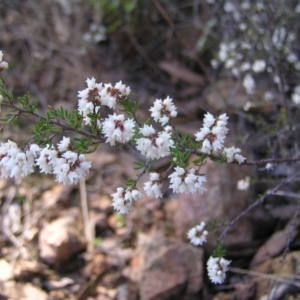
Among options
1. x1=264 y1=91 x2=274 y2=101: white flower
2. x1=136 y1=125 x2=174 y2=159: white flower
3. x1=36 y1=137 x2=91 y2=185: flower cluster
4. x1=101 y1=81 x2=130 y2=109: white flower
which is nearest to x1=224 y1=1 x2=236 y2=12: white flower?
x1=264 y1=91 x2=274 y2=101: white flower

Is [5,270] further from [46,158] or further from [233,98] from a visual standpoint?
[233,98]

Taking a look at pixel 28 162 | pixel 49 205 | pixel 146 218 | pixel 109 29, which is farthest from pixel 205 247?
pixel 109 29

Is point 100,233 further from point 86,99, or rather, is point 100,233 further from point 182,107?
point 86,99

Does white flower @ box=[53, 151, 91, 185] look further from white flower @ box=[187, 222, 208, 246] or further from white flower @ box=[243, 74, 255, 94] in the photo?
white flower @ box=[243, 74, 255, 94]

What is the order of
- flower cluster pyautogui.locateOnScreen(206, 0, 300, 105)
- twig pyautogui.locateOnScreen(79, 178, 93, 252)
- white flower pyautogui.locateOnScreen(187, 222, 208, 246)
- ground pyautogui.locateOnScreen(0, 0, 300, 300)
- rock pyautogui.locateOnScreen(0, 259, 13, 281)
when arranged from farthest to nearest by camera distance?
flower cluster pyautogui.locateOnScreen(206, 0, 300, 105)
twig pyautogui.locateOnScreen(79, 178, 93, 252)
rock pyautogui.locateOnScreen(0, 259, 13, 281)
ground pyautogui.locateOnScreen(0, 0, 300, 300)
white flower pyautogui.locateOnScreen(187, 222, 208, 246)

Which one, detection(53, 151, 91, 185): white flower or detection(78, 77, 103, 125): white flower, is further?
detection(78, 77, 103, 125): white flower

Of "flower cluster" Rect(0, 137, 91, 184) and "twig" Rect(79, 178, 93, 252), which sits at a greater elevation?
"twig" Rect(79, 178, 93, 252)

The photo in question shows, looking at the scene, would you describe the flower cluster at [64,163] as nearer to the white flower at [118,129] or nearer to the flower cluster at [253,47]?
the white flower at [118,129]
